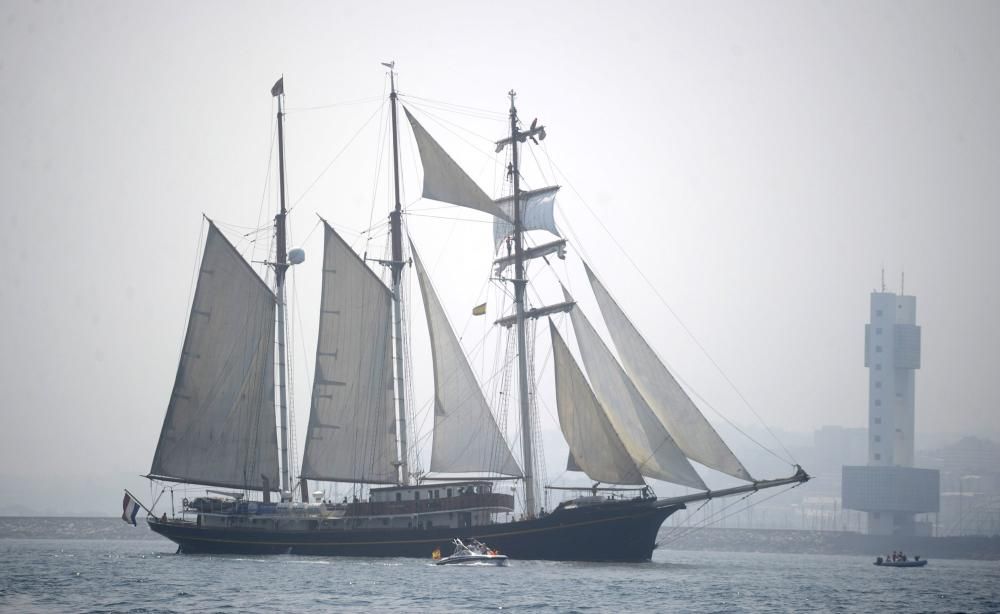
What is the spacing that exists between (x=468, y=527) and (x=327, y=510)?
11125 mm

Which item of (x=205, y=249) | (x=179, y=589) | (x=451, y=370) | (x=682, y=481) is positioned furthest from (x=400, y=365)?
(x=179, y=589)

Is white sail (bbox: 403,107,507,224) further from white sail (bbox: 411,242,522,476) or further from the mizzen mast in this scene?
white sail (bbox: 411,242,522,476)

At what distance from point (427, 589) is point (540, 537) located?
17335 millimetres

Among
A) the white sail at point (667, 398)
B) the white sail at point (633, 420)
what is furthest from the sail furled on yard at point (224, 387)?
the white sail at point (667, 398)

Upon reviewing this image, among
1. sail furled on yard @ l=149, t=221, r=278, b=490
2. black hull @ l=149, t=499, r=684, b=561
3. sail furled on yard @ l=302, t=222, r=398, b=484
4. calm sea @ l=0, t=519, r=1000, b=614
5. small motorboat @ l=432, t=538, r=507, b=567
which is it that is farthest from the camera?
sail furled on yard @ l=149, t=221, r=278, b=490

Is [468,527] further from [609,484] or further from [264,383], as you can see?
[264,383]

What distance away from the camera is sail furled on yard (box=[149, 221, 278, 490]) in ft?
258

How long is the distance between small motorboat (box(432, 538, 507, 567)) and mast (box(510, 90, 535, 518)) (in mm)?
6284

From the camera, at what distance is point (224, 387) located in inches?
3135

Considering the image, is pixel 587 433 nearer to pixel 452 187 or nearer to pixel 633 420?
pixel 633 420

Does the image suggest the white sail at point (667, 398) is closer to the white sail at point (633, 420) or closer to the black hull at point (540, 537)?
the white sail at point (633, 420)

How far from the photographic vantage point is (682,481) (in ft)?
226

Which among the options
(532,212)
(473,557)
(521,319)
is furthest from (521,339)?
(473,557)

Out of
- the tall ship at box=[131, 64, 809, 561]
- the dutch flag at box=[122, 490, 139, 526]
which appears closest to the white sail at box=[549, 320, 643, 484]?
the tall ship at box=[131, 64, 809, 561]
